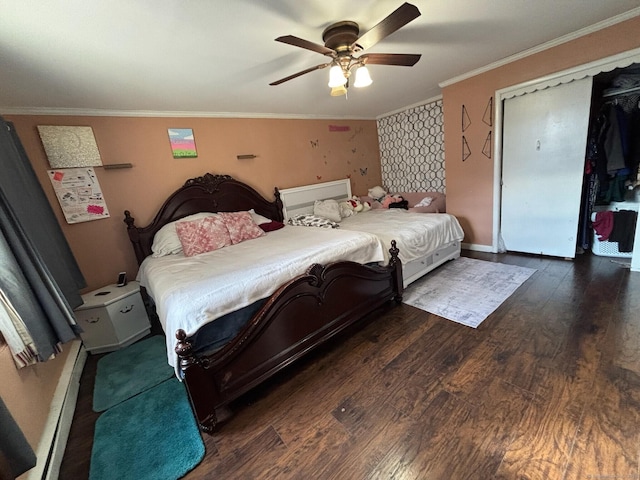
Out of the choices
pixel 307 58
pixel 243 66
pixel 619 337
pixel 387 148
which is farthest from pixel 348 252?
pixel 387 148

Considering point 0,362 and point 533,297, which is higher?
point 0,362

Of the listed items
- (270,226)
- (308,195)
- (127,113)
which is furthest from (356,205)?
(127,113)

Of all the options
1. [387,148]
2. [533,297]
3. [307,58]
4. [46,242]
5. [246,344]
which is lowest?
[533,297]

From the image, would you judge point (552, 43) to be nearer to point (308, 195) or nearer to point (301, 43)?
point (301, 43)

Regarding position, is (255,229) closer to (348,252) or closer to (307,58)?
(348,252)

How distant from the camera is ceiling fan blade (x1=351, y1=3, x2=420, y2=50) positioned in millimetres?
1250

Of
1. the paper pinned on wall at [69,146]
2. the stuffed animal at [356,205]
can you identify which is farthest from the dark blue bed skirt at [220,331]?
the stuffed animal at [356,205]

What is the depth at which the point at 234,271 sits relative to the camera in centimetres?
179

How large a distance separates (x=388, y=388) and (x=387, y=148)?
14.1ft

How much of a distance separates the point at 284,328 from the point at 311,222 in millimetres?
1826

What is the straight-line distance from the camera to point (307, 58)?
2090 millimetres

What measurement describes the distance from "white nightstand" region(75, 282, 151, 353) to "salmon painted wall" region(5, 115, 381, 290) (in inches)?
17.8

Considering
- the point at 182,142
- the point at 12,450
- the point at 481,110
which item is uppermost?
the point at 182,142

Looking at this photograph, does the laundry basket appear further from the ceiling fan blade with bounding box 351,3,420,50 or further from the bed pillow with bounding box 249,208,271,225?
the bed pillow with bounding box 249,208,271,225
